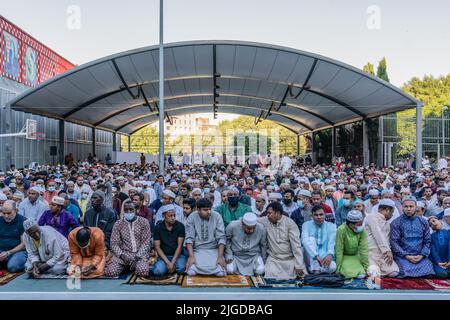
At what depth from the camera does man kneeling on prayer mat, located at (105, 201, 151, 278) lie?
6086 mm

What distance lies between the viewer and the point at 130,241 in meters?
6.17

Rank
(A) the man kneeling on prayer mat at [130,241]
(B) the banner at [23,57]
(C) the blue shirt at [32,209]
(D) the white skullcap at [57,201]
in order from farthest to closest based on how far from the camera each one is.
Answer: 1. (B) the banner at [23,57]
2. (C) the blue shirt at [32,209]
3. (D) the white skullcap at [57,201]
4. (A) the man kneeling on prayer mat at [130,241]

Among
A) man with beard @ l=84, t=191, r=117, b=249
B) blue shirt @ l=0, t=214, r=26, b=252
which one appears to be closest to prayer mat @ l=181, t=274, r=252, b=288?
man with beard @ l=84, t=191, r=117, b=249

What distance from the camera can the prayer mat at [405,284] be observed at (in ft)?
18.2

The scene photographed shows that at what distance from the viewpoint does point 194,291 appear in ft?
17.4

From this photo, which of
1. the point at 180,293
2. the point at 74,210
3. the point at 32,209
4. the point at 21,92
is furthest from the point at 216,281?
the point at 21,92

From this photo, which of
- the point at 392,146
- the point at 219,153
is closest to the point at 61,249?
the point at 392,146

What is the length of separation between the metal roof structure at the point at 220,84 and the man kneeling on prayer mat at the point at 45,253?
10.5m

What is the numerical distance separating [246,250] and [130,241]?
1.55 meters

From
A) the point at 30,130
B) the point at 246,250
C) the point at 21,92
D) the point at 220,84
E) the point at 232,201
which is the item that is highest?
the point at 220,84

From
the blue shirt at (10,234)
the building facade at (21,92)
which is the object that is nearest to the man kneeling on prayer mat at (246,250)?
the blue shirt at (10,234)

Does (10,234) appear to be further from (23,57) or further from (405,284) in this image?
(23,57)

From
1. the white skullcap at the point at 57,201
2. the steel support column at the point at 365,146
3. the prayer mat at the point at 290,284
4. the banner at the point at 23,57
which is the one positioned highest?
the banner at the point at 23,57

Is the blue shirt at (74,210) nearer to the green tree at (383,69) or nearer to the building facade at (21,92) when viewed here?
the building facade at (21,92)
